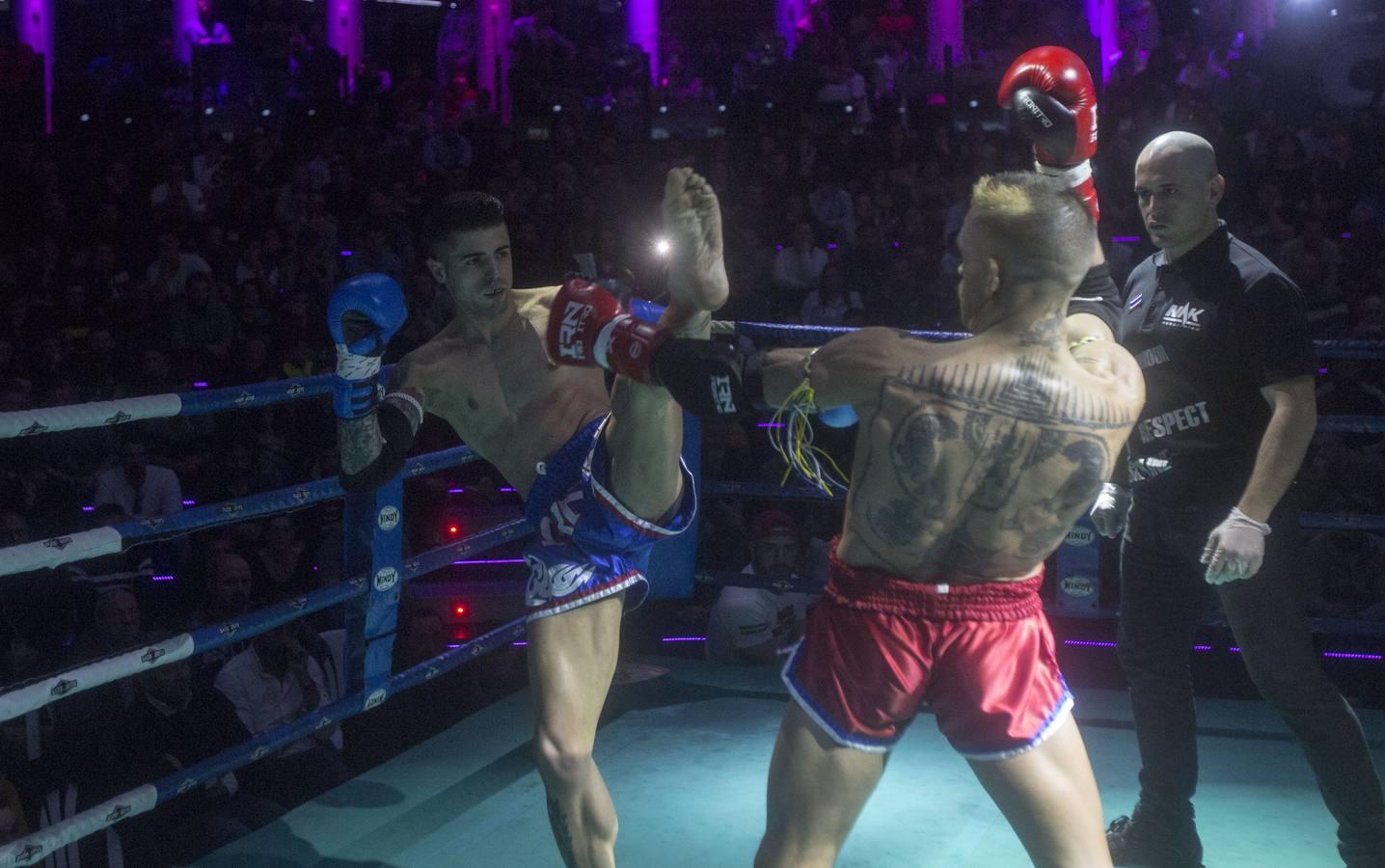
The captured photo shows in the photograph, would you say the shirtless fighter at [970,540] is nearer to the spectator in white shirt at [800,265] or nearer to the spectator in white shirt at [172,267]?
the spectator in white shirt at [800,265]

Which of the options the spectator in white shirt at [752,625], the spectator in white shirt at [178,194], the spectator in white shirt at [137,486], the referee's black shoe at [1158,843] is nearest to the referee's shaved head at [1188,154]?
the referee's black shoe at [1158,843]

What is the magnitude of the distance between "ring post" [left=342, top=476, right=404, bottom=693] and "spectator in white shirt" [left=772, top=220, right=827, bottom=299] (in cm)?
563

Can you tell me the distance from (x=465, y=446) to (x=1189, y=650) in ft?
6.74

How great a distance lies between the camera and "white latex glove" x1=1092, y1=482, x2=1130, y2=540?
3029mm

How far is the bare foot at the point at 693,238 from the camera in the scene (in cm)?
239

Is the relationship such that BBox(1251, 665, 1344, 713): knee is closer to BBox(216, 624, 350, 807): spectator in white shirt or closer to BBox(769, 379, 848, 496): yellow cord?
BBox(769, 379, 848, 496): yellow cord

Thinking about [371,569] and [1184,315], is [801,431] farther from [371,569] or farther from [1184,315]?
[371,569]

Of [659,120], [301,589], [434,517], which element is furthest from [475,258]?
[659,120]

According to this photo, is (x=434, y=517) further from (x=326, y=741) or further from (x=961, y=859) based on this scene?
(x=961, y=859)

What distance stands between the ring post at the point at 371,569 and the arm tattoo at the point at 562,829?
3.47 feet

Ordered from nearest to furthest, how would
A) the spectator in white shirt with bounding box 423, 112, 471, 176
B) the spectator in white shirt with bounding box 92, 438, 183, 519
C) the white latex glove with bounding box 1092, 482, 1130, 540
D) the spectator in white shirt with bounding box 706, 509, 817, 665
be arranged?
1. the white latex glove with bounding box 1092, 482, 1130, 540
2. the spectator in white shirt with bounding box 706, 509, 817, 665
3. the spectator in white shirt with bounding box 92, 438, 183, 519
4. the spectator in white shirt with bounding box 423, 112, 471, 176

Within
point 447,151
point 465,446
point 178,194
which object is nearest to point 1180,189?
point 465,446

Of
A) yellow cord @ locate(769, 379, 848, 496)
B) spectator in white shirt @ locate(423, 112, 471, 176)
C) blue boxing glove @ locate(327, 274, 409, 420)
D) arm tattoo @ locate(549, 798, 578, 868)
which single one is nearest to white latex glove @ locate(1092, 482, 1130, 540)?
yellow cord @ locate(769, 379, 848, 496)

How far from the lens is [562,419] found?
9.91 feet
